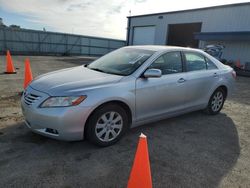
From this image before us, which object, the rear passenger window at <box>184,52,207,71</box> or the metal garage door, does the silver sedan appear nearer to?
Answer: the rear passenger window at <box>184,52,207,71</box>

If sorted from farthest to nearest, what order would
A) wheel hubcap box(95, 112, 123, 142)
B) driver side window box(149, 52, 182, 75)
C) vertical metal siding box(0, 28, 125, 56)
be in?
vertical metal siding box(0, 28, 125, 56) → driver side window box(149, 52, 182, 75) → wheel hubcap box(95, 112, 123, 142)

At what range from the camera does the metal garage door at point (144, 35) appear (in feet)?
83.2

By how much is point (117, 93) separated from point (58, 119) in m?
0.94

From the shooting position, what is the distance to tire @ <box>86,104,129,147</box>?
10.5ft

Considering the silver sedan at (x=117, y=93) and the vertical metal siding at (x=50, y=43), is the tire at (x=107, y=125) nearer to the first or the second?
the silver sedan at (x=117, y=93)

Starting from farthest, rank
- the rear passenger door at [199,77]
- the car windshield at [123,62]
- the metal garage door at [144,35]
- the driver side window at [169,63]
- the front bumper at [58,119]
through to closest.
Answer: the metal garage door at [144,35]
the rear passenger door at [199,77]
the driver side window at [169,63]
the car windshield at [123,62]
the front bumper at [58,119]

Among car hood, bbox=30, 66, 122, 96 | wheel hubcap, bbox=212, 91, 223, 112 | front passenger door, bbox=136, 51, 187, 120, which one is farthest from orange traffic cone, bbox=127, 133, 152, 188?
wheel hubcap, bbox=212, 91, 223, 112

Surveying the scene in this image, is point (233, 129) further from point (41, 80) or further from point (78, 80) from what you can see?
point (41, 80)

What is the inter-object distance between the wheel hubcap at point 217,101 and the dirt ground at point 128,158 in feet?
2.50

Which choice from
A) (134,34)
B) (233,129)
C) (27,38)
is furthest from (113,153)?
(134,34)

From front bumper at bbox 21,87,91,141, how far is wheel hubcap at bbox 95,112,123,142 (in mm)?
280

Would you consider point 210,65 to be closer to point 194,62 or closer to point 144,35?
point 194,62

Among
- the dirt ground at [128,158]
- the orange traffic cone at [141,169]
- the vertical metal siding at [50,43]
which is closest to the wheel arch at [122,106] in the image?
the dirt ground at [128,158]

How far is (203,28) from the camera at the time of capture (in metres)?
20.1
